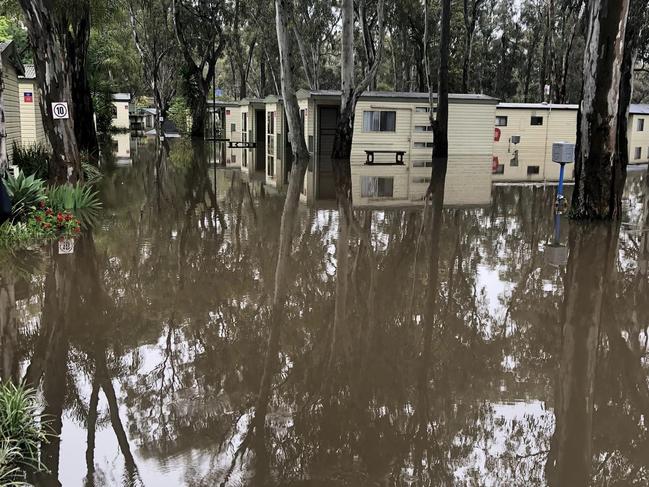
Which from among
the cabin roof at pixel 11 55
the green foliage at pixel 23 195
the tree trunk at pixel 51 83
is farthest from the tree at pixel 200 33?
the green foliage at pixel 23 195

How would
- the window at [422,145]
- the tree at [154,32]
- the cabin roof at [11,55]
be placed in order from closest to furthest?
1. the cabin roof at [11,55]
2. the window at [422,145]
3. the tree at [154,32]

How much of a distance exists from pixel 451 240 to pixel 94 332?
252 inches

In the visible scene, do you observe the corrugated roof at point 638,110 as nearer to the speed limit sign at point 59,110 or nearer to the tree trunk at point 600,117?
the tree trunk at point 600,117

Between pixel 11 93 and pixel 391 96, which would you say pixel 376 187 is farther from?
pixel 391 96

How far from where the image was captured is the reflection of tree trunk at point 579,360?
412 centimetres

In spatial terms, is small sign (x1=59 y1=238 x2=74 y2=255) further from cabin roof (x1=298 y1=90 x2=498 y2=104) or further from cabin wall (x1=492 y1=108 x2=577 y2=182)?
cabin wall (x1=492 y1=108 x2=577 y2=182)

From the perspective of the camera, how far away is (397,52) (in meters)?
53.3

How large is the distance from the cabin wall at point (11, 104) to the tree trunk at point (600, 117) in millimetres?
15180

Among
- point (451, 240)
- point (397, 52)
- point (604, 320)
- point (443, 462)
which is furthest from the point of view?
point (397, 52)

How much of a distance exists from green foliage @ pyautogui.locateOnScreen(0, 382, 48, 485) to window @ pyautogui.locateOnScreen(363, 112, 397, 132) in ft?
91.0

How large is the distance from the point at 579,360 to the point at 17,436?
4.42 metres

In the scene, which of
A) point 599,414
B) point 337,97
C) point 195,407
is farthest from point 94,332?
point 337,97

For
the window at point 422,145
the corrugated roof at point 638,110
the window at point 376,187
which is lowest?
the window at point 376,187

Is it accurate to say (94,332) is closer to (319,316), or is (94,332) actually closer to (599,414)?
(319,316)
